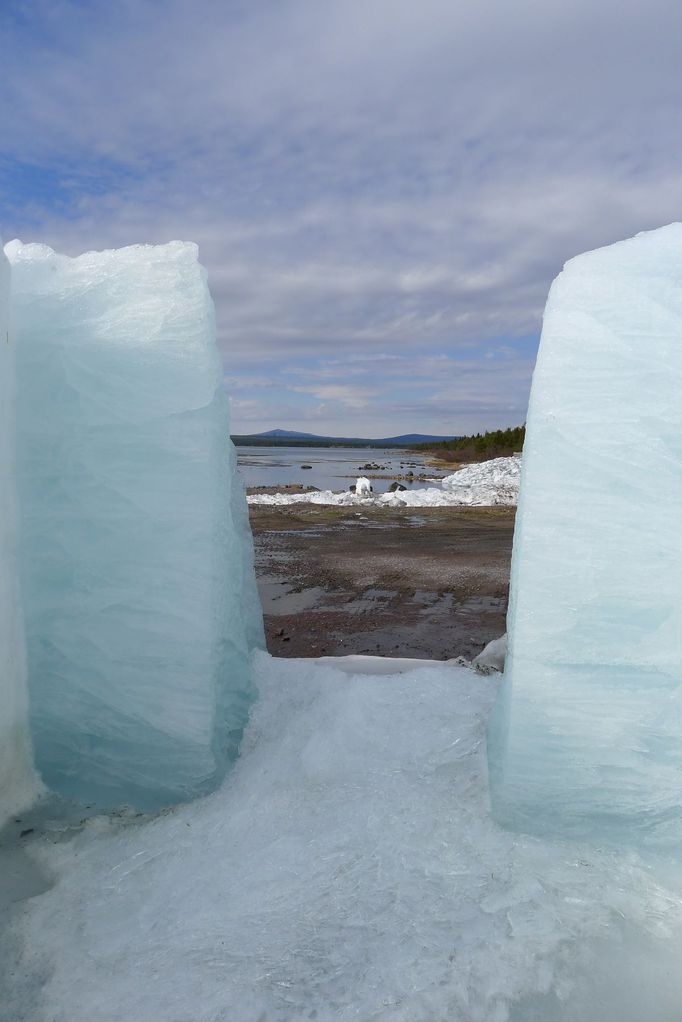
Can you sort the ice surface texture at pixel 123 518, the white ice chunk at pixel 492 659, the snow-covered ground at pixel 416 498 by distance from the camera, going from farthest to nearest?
the snow-covered ground at pixel 416 498 < the white ice chunk at pixel 492 659 < the ice surface texture at pixel 123 518

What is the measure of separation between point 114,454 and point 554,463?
82.8 inches

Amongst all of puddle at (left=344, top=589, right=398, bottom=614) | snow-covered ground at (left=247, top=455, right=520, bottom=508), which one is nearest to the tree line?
snow-covered ground at (left=247, top=455, right=520, bottom=508)

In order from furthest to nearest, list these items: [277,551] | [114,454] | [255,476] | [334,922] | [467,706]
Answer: [255,476]
[277,551]
[467,706]
[114,454]
[334,922]

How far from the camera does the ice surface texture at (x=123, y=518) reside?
343cm

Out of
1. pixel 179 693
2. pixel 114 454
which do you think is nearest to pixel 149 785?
pixel 179 693

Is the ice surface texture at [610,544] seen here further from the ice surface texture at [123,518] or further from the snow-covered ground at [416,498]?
the snow-covered ground at [416,498]

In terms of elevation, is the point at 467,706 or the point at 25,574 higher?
the point at 25,574

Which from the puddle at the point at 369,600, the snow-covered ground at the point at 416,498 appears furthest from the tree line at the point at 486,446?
the puddle at the point at 369,600

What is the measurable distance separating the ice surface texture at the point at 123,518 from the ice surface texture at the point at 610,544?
160cm

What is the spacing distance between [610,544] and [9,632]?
9.30ft

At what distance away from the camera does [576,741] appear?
2.97 m

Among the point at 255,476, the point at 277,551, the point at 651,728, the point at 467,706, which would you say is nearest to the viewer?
the point at 651,728

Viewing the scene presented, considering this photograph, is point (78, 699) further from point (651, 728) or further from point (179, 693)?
point (651, 728)

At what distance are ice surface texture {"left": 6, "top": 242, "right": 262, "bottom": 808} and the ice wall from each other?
8 centimetres
